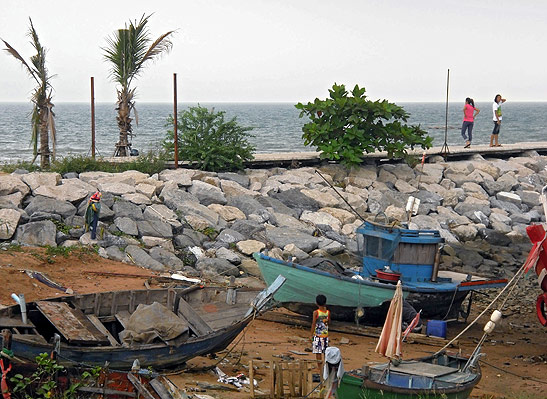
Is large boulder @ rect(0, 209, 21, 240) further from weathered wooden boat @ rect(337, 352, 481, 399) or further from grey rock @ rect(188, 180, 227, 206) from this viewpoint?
weathered wooden boat @ rect(337, 352, 481, 399)

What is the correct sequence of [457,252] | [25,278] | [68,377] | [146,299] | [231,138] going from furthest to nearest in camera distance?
[231,138] → [457,252] → [25,278] → [146,299] → [68,377]

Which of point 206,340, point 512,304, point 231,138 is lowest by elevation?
point 512,304

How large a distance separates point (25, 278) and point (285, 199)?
9.21 meters

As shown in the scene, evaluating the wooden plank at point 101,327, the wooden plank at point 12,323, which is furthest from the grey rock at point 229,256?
the wooden plank at point 12,323

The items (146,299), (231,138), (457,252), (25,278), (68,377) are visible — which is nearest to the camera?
(68,377)

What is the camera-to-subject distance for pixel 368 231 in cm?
1622

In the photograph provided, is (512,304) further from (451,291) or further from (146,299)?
(146,299)

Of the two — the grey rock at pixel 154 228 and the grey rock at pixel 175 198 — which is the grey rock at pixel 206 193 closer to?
the grey rock at pixel 175 198

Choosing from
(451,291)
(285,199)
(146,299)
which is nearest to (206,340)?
(146,299)

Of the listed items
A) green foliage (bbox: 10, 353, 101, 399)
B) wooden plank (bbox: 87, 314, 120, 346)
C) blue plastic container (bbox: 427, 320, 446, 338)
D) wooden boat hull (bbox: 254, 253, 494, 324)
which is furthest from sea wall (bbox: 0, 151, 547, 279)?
green foliage (bbox: 10, 353, 101, 399)

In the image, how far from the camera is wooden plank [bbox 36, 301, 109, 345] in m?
10.7

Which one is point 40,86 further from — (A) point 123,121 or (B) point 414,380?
(B) point 414,380

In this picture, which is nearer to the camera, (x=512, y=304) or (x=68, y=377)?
(x=68, y=377)

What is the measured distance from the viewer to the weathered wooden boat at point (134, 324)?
412 inches
